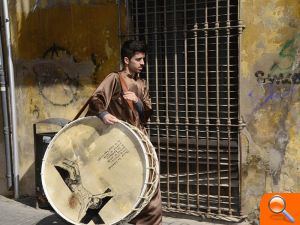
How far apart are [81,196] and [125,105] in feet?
2.92

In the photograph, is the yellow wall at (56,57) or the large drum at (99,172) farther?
the yellow wall at (56,57)

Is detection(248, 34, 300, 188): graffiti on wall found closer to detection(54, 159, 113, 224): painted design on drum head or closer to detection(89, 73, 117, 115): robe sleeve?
detection(89, 73, 117, 115): robe sleeve

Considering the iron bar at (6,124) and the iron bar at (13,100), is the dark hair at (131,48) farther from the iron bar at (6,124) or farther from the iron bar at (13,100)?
the iron bar at (6,124)

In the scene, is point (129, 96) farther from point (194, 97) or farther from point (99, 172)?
point (194, 97)

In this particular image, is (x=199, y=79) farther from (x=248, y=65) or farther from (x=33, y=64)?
(x=33, y=64)

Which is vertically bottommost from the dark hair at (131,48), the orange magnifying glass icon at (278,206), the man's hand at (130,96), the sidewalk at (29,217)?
the sidewalk at (29,217)

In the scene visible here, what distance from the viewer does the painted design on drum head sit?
4184 mm

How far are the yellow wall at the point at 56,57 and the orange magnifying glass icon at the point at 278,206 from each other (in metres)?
3.35

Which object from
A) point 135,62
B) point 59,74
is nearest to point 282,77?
point 135,62

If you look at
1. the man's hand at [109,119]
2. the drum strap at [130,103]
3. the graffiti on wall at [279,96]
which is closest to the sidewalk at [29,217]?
the graffiti on wall at [279,96]

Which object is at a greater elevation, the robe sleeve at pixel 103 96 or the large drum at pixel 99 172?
the robe sleeve at pixel 103 96

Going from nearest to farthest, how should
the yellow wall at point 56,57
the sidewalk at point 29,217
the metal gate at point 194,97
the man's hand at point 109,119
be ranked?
the man's hand at point 109,119 → the metal gate at point 194,97 → the sidewalk at point 29,217 → the yellow wall at point 56,57

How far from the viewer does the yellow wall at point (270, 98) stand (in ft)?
16.0

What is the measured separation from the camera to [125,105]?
14.8ft
